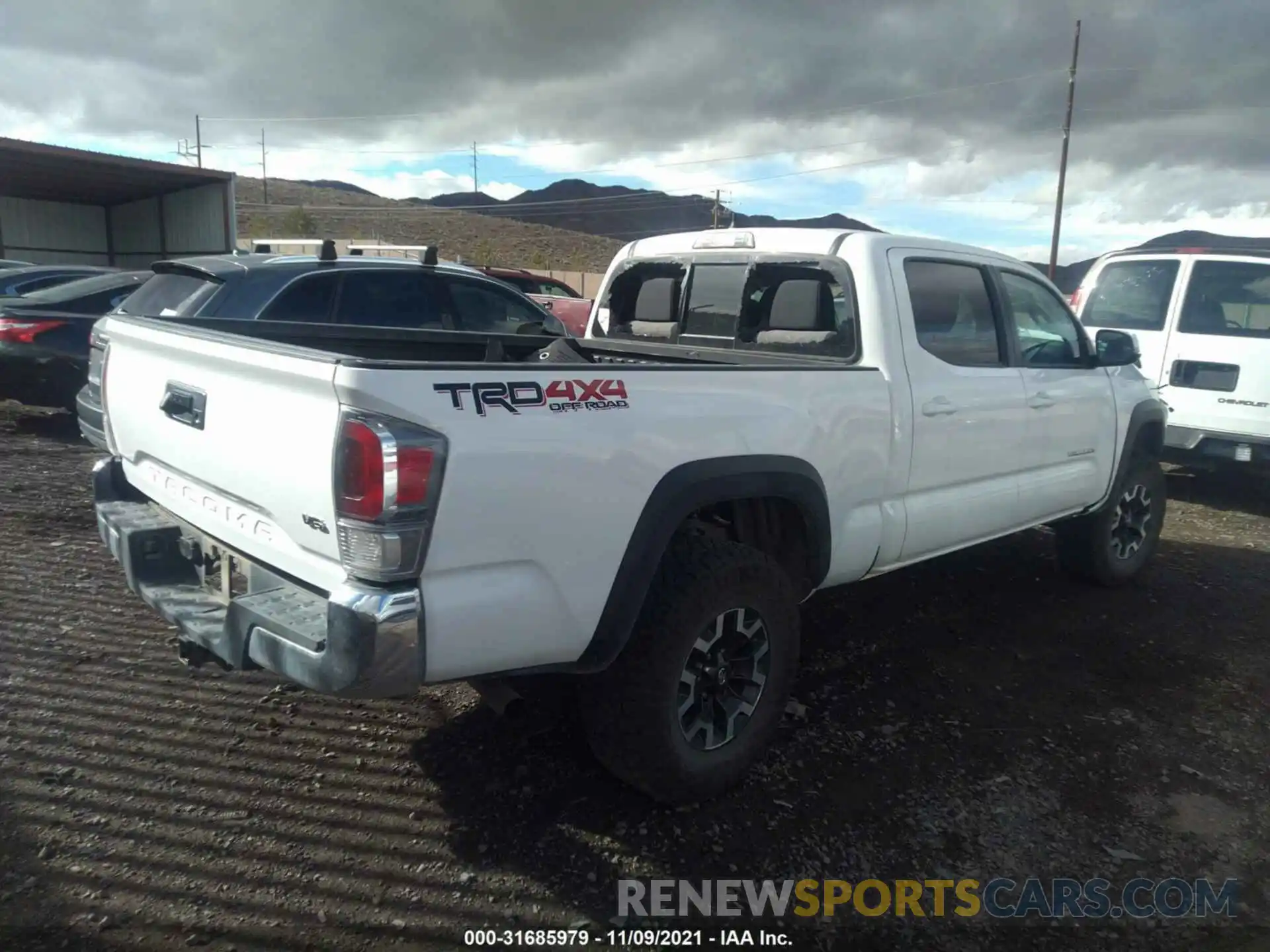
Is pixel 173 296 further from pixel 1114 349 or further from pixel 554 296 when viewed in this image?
pixel 554 296

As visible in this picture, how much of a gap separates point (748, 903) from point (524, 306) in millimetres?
5978

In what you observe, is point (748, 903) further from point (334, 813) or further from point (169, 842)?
point (169, 842)

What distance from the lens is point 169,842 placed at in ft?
9.25

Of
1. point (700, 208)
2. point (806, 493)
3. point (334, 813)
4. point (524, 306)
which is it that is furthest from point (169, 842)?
point (700, 208)

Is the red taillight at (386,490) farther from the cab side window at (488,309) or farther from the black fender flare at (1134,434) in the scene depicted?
the cab side window at (488,309)

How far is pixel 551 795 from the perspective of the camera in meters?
3.16

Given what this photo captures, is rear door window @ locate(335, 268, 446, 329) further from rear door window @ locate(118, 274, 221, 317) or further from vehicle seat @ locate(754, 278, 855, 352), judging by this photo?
vehicle seat @ locate(754, 278, 855, 352)

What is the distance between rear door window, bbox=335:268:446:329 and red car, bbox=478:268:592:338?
14.4ft

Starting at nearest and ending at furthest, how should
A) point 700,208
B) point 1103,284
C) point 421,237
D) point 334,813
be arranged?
point 334,813, point 1103,284, point 421,237, point 700,208

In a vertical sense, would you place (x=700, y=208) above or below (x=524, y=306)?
above

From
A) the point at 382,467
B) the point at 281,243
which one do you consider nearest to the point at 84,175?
the point at 281,243

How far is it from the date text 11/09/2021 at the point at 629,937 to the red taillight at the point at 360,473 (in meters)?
1.22

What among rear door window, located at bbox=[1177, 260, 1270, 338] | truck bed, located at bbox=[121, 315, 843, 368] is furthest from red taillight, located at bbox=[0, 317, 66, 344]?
rear door window, located at bbox=[1177, 260, 1270, 338]

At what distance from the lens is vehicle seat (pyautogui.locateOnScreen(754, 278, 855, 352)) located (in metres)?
3.88
